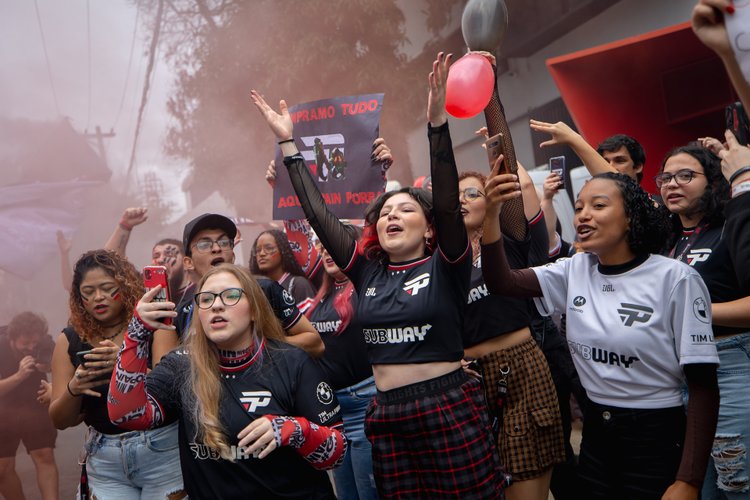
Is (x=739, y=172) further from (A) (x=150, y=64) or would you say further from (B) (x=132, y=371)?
(A) (x=150, y=64)

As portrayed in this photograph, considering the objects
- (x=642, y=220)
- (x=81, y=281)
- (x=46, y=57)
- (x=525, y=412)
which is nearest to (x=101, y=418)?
(x=81, y=281)

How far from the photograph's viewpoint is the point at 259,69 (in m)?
8.75

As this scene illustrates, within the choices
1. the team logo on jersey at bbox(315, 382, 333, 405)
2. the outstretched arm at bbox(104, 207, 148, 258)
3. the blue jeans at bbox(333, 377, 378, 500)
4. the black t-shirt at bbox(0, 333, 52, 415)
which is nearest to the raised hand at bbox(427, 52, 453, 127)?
the team logo on jersey at bbox(315, 382, 333, 405)

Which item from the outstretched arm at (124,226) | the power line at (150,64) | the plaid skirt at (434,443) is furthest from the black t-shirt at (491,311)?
the power line at (150,64)

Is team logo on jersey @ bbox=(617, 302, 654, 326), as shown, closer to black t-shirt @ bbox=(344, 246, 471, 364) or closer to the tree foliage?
black t-shirt @ bbox=(344, 246, 471, 364)

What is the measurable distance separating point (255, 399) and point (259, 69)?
7253 millimetres

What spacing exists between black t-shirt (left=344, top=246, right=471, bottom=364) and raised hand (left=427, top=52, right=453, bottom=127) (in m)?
0.51

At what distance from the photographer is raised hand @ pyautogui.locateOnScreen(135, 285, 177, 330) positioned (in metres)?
2.18

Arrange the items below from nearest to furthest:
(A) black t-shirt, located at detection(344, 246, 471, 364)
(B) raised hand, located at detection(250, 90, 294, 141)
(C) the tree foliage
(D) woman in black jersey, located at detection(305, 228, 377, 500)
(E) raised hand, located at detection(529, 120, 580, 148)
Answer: (A) black t-shirt, located at detection(344, 246, 471, 364) < (B) raised hand, located at detection(250, 90, 294, 141) < (E) raised hand, located at detection(529, 120, 580, 148) < (D) woman in black jersey, located at detection(305, 228, 377, 500) < (C) the tree foliage

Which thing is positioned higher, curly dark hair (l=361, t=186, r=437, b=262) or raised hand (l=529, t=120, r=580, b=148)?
raised hand (l=529, t=120, r=580, b=148)

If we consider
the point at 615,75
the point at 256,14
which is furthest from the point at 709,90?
the point at 256,14

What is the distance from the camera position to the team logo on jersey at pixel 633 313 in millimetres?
2158

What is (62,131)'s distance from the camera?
5.88 meters

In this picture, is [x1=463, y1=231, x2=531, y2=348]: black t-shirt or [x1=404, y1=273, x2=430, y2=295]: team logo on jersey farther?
[x1=463, y1=231, x2=531, y2=348]: black t-shirt
